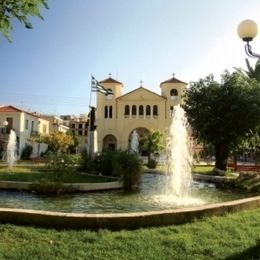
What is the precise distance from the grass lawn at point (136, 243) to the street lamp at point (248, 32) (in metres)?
3.83

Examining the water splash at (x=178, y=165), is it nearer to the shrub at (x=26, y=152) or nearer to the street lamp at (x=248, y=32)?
the street lamp at (x=248, y=32)

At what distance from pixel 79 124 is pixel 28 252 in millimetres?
82163

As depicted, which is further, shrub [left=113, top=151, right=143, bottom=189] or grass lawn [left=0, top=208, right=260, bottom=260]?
shrub [left=113, top=151, right=143, bottom=189]

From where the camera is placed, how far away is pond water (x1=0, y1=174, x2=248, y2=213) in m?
9.56

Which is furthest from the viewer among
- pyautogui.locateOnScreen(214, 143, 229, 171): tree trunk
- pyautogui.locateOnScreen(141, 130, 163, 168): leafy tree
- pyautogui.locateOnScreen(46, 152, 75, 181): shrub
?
pyautogui.locateOnScreen(141, 130, 163, 168): leafy tree

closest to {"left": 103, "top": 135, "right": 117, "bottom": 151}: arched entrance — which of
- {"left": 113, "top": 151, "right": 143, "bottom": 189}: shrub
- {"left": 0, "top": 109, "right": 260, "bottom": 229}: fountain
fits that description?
{"left": 0, "top": 109, "right": 260, "bottom": 229}: fountain

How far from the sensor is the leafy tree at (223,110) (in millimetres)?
22891

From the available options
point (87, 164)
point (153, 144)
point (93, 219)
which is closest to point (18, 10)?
point (93, 219)

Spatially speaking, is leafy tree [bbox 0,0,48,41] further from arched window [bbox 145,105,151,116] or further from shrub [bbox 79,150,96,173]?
arched window [bbox 145,105,151,116]

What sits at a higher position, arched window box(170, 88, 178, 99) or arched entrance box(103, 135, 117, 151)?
arched window box(170, 88, 178, 99)

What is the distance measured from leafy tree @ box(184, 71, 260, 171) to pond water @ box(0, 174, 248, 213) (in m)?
10.2

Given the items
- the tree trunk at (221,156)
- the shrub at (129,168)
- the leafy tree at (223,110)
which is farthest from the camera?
the tree trunk at (221,156)

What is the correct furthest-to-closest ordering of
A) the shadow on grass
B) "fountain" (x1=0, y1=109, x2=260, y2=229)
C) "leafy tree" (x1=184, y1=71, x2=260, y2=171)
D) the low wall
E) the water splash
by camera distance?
"leafy tree" (x1=184, y1=71, x2=260, y2=171), the water splash, "fountain" (x1=0, y1=109, x2=260, y2=229), the low wall, the shadow on grass

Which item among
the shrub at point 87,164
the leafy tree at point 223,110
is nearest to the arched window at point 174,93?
the leafy tree at point 223,110
